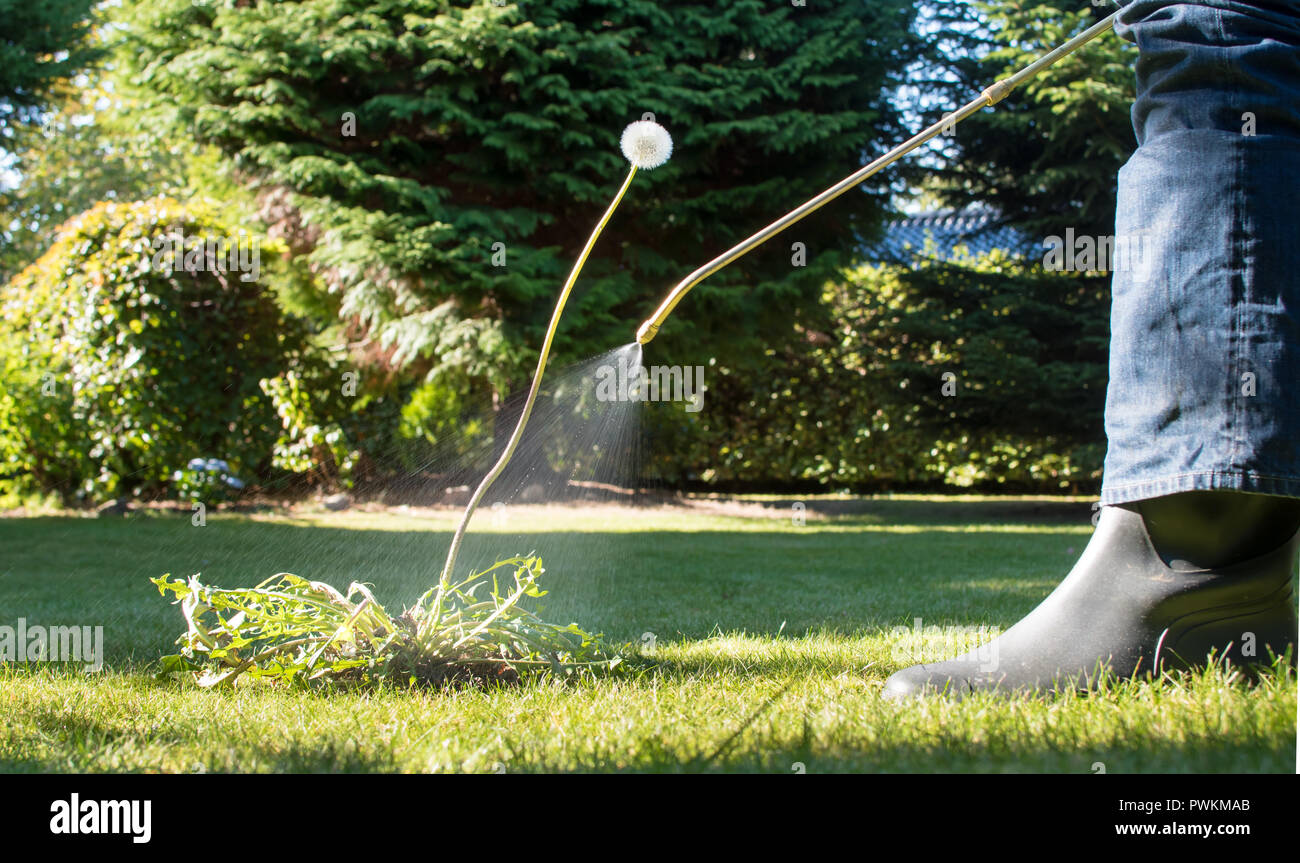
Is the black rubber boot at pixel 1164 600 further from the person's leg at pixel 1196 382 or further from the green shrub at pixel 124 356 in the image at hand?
the green shrub at pixel 124 356

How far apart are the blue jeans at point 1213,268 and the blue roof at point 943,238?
654 centimetres

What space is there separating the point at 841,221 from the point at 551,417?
2.74m

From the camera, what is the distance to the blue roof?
876 cm

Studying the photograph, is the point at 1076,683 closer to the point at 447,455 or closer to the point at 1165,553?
the point at 1165,553

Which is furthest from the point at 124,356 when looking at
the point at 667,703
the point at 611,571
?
the point at 667,703

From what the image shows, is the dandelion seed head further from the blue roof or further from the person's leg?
the blue roof

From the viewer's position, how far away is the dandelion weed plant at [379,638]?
6.34ft

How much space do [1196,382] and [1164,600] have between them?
359 millimetres

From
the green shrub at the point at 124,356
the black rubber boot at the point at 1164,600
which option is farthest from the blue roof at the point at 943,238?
the black rubber boot at the point at 1164,600

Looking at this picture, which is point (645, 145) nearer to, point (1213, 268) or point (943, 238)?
point (1213, 268)

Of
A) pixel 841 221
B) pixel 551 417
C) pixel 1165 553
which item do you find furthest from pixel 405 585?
pixel 841 221

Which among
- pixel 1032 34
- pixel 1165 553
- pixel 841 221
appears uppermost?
pixel 1032 34

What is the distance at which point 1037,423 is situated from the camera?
8.61 m

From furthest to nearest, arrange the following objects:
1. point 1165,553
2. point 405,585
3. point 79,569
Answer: point 79,569 < point 405,585 < point 1165,553
